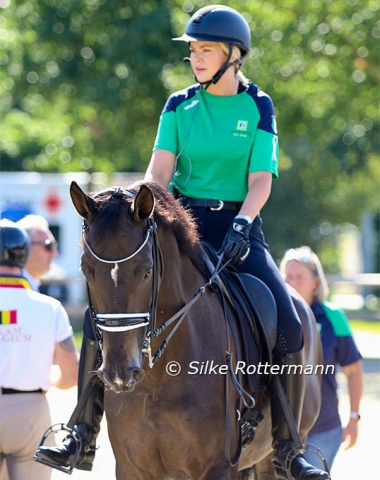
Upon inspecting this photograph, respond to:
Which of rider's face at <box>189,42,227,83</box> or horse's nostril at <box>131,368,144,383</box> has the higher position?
rider's face at <box>189,42,227,83</box>

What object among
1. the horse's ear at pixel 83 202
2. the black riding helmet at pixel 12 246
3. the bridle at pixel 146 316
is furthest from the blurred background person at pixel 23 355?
the horse's ear at pixel 83 202

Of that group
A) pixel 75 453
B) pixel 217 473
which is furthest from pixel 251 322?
pixel 75 453

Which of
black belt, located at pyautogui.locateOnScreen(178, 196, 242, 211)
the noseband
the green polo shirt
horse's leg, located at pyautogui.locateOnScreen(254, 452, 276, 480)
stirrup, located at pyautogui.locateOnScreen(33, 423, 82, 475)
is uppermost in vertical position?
the green polo shirt

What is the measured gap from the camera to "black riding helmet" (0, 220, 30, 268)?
6383mm

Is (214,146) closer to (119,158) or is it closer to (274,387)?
(274,387)

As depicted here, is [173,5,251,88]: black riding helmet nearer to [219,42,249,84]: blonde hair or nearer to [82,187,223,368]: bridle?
[219,42,249,84]: blonde hair

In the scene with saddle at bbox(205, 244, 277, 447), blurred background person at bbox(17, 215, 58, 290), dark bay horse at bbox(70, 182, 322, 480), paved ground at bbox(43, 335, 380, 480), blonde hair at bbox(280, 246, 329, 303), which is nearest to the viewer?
dark bay horse at bbox(70, 182, 322, 480)

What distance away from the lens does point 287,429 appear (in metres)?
6.27

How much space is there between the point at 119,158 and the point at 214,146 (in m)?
22.4

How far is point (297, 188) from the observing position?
143 ft

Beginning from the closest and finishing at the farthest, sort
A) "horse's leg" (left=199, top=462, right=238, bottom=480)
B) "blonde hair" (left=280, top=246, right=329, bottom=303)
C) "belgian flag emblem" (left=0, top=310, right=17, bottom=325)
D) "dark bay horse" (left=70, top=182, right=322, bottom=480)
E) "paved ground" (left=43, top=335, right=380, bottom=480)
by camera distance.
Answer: "dark bay horse" (left=70, top=182, right=322, bottom=480) → "horse's leg" (left=199, top=462, right=238, bottom=480) → "belgian flag emblem" (left=0, top=310, right=17, bottom=325) → "blonde hair" (left=280, top=246, right=329, bottom=303) → "paved ground" (left=43, top=335, right=380, bottom=480)

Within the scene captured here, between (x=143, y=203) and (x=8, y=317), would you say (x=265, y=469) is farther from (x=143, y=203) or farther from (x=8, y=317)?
(x=143, y=203)

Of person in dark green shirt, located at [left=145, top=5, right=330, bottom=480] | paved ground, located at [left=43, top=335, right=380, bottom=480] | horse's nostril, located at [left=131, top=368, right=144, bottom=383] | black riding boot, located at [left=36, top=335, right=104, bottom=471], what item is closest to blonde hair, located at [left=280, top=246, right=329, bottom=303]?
paved ground, located at [left=43, top=335, right=380, bottom=480]

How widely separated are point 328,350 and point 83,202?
12.4ft
